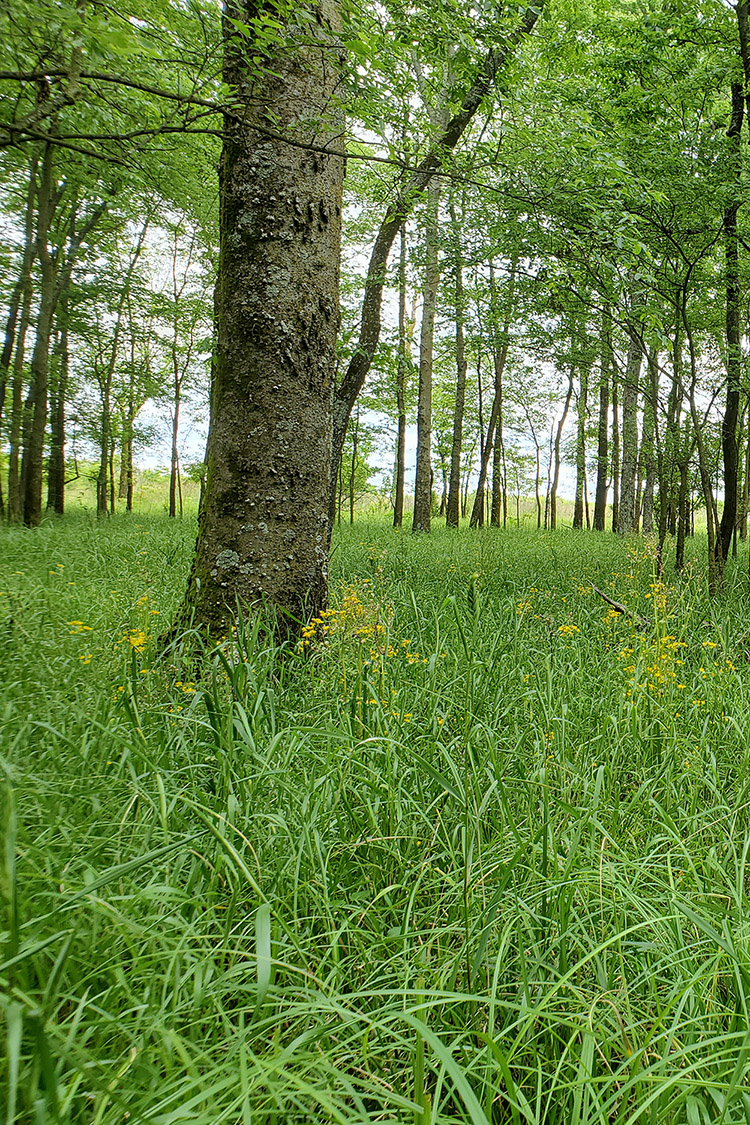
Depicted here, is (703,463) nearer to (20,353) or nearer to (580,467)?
(20,353)

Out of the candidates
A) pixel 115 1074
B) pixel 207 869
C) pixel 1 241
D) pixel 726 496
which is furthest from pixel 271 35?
pixel 1 241

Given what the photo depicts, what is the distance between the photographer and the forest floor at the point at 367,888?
0.85 metres

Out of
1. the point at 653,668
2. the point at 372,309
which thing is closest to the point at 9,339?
the point at 372,309

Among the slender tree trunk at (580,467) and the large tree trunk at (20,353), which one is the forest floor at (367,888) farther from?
Answer: the slender tree trunk at (580,467)

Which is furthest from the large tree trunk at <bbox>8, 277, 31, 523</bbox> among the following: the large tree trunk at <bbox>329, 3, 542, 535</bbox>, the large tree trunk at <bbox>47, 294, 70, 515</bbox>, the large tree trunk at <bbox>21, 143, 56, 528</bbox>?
the large tree trunk at <bbox>329, 3, 542, 535</bbox>

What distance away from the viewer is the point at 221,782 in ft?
4.89

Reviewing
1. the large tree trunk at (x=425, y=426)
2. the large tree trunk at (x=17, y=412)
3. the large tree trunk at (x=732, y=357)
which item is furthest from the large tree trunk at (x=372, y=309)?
the large tree trunk at (x=17, y=412)

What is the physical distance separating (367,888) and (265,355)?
7.77 ft

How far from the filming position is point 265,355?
2797 millimetres

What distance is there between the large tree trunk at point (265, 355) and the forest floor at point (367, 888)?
40cm

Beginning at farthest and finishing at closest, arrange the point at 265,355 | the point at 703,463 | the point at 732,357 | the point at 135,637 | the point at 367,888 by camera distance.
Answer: the point at 703,463
the point at 732,357
the point at 265,355
the point at 135,637
the point at 367,888

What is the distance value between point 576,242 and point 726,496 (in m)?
3.15

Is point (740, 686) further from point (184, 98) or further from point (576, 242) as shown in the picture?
point (184, 98)

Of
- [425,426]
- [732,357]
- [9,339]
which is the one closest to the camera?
[732,357]
